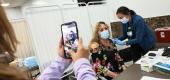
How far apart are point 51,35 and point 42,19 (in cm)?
26

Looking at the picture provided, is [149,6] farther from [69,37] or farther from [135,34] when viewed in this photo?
[69,37]

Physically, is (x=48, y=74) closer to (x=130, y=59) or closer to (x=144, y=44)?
(x=144, y=44)

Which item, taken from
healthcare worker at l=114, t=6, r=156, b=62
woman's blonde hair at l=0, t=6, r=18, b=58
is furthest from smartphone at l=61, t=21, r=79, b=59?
healthcare worker at l=114, t=6, r=156, b=62

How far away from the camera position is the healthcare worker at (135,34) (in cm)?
311

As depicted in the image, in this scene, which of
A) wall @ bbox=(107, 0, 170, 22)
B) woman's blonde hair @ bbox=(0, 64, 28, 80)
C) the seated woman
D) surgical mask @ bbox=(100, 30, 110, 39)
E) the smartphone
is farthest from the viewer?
wall @ bbox=(107, 0, 170, 22)

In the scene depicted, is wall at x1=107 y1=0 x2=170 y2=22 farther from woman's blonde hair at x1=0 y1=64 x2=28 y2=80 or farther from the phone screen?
woman's blonde hair at x1=0 y1=64 x2=28 y2=80

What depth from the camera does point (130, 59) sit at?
347 centimetres

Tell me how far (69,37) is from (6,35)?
630 mm

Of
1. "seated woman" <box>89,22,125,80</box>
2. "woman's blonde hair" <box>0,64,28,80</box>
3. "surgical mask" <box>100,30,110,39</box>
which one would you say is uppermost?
"woman's blonde hair" <box>0,64,28,80</box>

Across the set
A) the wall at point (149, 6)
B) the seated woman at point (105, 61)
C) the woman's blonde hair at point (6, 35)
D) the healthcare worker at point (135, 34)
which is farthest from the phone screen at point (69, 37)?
the wall at point (149, 6)

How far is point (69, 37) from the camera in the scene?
3.47ft

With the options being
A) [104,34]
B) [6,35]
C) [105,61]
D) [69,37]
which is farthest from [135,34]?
[6,35]

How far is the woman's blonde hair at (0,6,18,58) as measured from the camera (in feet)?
1.37

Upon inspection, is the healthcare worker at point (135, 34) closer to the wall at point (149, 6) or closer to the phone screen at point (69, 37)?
the wall at point (149, 6)
